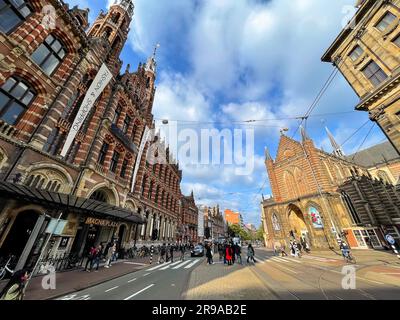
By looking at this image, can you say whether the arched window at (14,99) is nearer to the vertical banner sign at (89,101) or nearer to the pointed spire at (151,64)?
the vertical banner sign at (89,101)

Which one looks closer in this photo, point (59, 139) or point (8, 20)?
point (8, 20)

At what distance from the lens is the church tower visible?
73.7 ft

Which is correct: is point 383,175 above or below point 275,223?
above

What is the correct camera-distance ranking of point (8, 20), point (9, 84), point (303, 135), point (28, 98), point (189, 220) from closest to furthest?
point (9, 84) → point (8, 20) → point (28, 98) → point (303, 135) → point (189, 220)

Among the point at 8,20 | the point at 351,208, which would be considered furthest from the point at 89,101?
the point at 351,208

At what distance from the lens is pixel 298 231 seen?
1188 inches

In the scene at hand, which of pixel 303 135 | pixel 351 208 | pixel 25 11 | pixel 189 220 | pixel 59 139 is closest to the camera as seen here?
pixel 25 11

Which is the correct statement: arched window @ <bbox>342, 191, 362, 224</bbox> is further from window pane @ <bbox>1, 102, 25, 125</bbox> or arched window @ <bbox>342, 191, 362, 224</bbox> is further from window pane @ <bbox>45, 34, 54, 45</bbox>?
window pane @ <bbox>45, 34, 54, 45</bbox>

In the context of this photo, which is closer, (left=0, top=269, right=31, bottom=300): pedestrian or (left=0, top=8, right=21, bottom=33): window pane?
(left=0, top=269, right=31, bottom=300): pedestrian

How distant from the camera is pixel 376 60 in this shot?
43.5ft

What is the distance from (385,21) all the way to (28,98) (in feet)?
86.3

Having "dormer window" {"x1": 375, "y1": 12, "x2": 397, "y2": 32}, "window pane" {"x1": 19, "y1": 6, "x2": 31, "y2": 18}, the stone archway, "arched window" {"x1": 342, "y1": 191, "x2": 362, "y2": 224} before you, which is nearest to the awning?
"window pane" {"x1": 19, "y1": 6, "x2": 31, "y2": 18}

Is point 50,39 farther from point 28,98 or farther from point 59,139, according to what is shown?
point 59,139

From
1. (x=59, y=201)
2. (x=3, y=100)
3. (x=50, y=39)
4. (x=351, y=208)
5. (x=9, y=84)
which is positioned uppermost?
(x=50, y=39)
